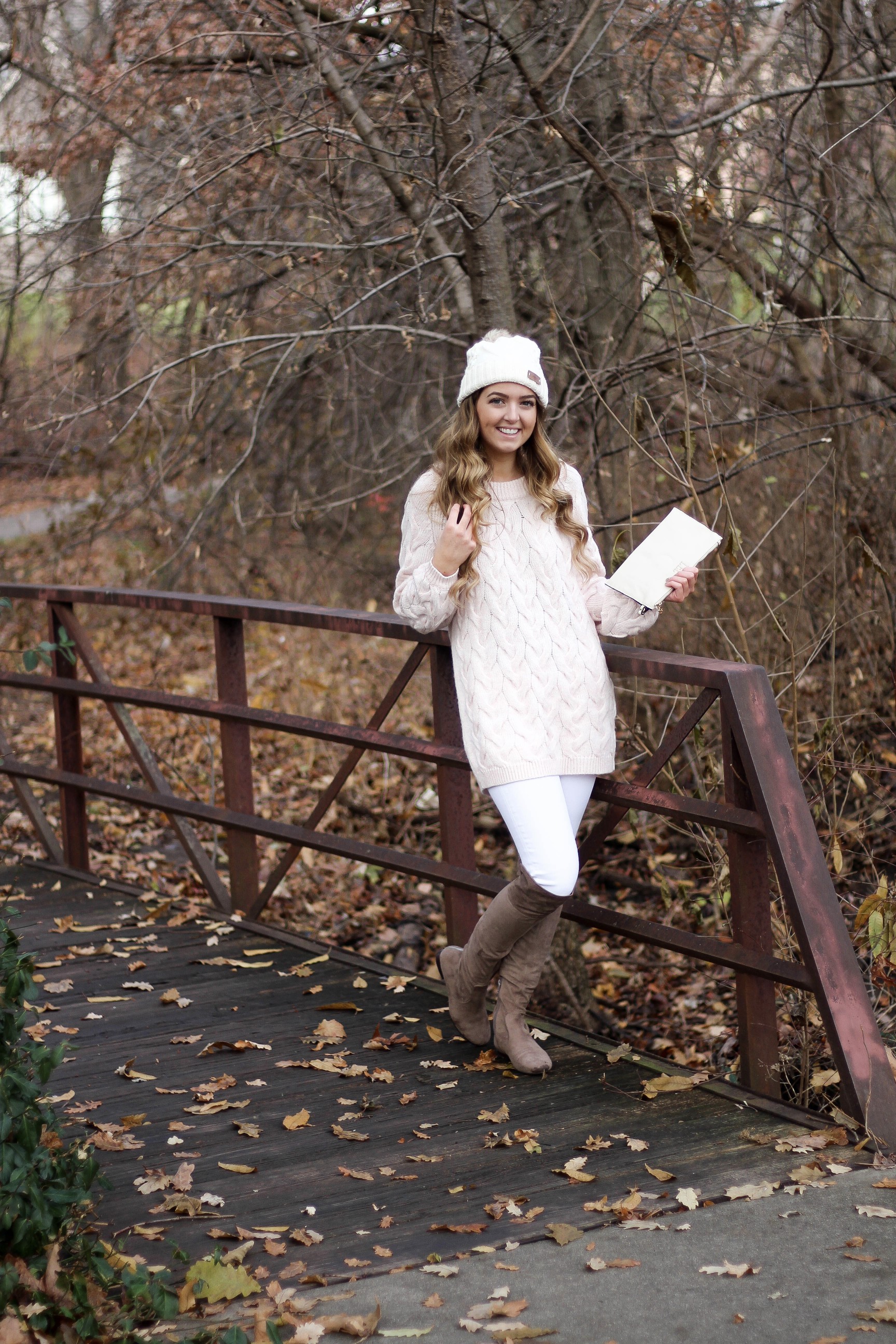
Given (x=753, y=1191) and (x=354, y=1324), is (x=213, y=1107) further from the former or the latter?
(x=753, y=1191)

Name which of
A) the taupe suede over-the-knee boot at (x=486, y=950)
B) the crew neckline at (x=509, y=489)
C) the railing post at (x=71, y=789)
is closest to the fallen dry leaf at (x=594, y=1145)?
the taupe suede over-the-knee boot at (x=486, y=950)

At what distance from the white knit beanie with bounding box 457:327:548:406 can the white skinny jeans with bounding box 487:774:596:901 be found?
1.16 m

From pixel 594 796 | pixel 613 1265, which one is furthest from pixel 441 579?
pixel 613 1265

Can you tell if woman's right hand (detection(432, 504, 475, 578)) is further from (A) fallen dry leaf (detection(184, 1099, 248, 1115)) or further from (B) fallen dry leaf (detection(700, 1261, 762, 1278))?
(B) fallen dry leaf (detection(700, 1261, 762, 1278))

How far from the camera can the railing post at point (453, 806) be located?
488 cm

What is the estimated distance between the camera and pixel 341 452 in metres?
10.4

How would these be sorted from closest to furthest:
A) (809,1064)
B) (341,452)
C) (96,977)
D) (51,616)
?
(809,1064), (96,977), (51,616), (341,452)

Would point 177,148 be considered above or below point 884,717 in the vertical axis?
above

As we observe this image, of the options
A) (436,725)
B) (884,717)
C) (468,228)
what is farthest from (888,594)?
(436,725)

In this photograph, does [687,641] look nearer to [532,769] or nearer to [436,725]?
[436,725]

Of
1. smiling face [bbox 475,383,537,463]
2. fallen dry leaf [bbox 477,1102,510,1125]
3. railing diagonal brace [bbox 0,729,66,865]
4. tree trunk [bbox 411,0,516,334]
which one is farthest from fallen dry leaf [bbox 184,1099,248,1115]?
tree trunk [bbox 411,0,516,334]

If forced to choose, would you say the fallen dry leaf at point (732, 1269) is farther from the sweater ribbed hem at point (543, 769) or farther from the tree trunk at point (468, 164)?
the tree trunk at point (468, 164)

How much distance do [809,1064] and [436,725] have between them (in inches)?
65.5

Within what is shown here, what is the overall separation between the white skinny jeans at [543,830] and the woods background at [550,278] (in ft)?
4.38
